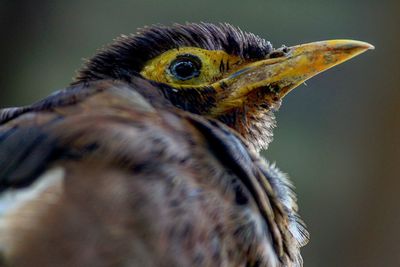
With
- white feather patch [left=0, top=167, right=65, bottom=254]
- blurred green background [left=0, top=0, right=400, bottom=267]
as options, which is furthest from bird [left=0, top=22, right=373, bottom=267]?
blurred green background [left=0, top=0, right=400, bottom=267]

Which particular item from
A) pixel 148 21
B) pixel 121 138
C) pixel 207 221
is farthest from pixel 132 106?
pixel 148 21

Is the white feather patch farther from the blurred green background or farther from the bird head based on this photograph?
the blurred green background

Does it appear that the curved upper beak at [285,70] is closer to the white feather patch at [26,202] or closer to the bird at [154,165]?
the bird at [154,165]

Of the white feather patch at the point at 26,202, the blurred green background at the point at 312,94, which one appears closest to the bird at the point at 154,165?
the white feather patch at the point at 26,202

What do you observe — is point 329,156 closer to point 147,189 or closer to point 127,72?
point 127,72

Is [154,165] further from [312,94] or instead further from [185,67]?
[312,94]

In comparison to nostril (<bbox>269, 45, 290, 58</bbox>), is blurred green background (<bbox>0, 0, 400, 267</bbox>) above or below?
below

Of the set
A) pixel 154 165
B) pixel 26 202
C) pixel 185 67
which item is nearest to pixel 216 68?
pixel 185 67

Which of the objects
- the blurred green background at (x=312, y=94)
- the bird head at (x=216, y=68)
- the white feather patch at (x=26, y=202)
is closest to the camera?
the white feather patch at (x=26, y=202)
